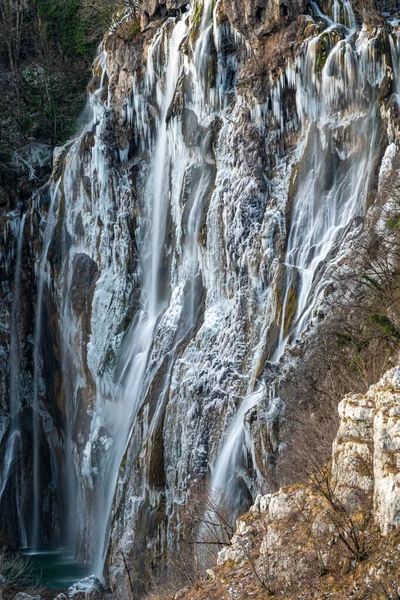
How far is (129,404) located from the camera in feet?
104

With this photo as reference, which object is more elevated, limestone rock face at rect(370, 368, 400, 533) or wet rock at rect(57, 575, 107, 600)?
limestone rock face at rect(370, 368, 400, 533)

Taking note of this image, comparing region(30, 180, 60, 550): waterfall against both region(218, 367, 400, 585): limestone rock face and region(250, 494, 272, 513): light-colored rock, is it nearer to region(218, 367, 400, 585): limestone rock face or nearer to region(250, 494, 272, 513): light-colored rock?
region(250, 494, 272, 513): light-colored rock

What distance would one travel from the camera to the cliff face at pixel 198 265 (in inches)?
886

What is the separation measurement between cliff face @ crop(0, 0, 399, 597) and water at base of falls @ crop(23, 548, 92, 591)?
1.00 metres

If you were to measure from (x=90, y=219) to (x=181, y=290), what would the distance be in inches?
314

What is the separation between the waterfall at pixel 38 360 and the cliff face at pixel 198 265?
90mm

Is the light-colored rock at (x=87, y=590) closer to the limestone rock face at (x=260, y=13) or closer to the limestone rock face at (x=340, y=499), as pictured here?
the limestone rock face at (x=340, y=499)

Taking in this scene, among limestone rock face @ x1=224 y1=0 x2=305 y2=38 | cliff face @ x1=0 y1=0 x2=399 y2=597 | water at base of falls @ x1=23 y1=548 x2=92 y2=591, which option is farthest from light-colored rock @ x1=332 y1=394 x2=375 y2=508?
water at base of falls @ x1=23 y1=548 x2=92 y2=591

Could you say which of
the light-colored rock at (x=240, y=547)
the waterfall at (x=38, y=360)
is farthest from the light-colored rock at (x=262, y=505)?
the waterfall at (x=38, y=360)

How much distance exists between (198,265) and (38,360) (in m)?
12.7

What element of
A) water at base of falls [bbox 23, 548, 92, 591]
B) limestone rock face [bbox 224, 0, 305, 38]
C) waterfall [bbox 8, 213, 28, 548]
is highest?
limestone rock face [bbox 224, 0, 305, 38]

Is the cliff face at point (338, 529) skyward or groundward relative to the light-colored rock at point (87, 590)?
skyward

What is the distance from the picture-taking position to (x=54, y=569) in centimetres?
3294

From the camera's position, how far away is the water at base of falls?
3091 centimetres
